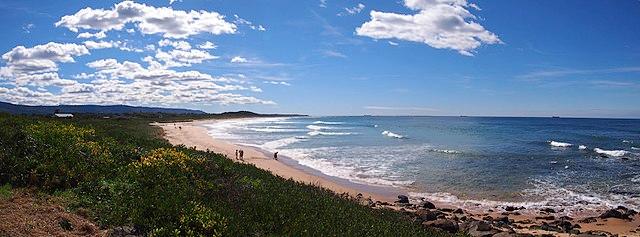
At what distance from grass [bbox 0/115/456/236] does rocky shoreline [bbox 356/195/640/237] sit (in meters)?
5.68

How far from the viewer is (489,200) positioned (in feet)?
85.4

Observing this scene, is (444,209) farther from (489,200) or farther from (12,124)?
(12,124)

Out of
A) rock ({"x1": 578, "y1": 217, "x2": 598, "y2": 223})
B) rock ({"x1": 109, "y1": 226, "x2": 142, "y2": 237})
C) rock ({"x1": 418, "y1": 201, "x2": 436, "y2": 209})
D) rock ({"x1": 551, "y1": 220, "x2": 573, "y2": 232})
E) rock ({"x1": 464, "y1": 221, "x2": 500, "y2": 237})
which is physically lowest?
rock ({"x1": 578, "y1": 217, "x2": 598, "y2": 223})

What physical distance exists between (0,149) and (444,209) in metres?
18.0

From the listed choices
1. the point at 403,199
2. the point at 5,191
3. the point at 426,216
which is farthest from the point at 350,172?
the point at 5,191

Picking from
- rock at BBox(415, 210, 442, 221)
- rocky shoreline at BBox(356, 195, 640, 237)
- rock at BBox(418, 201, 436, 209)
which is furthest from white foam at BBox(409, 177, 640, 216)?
rock at BBox(415, 210, 442, 221)

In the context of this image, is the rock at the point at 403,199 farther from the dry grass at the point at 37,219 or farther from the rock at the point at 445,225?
the dry grass at the point at 37,219

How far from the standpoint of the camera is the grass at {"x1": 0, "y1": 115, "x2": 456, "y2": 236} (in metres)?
8.63

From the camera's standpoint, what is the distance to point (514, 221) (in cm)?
2108

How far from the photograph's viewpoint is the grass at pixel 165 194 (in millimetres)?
8633

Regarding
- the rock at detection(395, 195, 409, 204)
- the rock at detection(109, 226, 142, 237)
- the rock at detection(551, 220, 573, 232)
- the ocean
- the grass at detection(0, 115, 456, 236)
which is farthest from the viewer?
the ocean

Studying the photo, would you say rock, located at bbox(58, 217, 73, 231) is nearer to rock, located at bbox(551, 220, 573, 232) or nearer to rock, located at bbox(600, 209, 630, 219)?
rock, located at bbox(551, 220, 573, 232)

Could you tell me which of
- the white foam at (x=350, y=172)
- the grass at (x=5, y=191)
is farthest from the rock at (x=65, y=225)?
the white foam at (x=350, y=172)

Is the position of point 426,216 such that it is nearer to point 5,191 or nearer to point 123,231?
point 123,231
